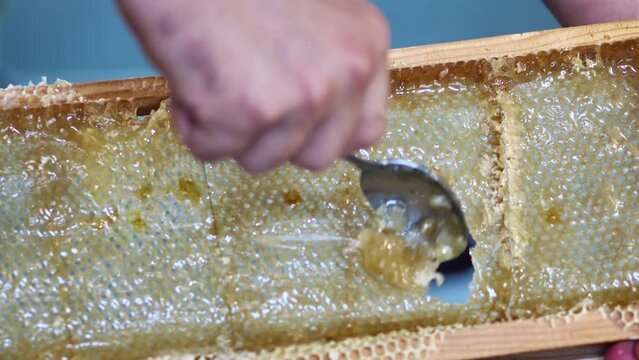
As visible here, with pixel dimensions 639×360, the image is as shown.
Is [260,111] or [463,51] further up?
[463,51]

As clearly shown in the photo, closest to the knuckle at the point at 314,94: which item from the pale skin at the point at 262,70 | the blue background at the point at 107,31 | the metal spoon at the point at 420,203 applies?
the pale skin at the point at 262,70

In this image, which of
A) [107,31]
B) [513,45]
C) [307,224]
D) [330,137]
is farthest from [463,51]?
[107,31]

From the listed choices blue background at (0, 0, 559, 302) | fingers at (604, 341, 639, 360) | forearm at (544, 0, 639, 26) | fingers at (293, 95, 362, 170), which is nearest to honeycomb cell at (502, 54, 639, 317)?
fingers at (604, 341, 639, 360)

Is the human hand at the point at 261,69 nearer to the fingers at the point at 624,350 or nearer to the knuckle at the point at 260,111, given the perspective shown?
the knuckle at the point at 260,111

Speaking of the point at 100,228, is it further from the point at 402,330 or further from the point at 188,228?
the point at 402,330

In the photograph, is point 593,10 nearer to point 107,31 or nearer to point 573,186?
point 573,186

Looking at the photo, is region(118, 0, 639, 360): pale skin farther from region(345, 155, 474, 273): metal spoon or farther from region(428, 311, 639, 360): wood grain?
region(428, 311, 639, 360): wood grain
